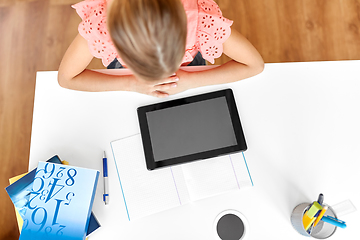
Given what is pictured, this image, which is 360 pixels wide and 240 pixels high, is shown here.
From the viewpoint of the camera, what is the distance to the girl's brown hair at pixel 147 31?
45 cm

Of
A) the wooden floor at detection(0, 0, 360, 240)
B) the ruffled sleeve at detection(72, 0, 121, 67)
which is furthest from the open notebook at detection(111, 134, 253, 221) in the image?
the wooden floor at detection(0, 0, 360, 240)

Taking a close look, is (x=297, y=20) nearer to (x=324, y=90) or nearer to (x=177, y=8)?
(x=324, y=90)

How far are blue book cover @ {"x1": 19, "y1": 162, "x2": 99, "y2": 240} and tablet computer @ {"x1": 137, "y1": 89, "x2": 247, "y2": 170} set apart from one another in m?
0.17

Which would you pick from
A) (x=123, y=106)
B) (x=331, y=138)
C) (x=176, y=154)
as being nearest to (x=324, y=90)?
(x=331, y=138)

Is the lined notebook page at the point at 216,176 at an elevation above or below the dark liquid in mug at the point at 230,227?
above

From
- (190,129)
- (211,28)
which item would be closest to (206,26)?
(211,28)

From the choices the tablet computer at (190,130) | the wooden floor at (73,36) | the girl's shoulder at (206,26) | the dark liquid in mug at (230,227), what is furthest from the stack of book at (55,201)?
the wooden floor at (73,36)

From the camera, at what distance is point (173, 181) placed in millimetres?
713

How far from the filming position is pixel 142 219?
2.29ft

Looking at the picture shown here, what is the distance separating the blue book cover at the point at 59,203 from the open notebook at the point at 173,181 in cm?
9

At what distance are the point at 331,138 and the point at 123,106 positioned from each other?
577 millimetres

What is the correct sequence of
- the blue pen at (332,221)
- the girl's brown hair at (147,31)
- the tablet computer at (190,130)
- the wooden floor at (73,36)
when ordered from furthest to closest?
the wooden floor at (73,36) < the tablet computer at (190,130) < the blue pen at (332,221) < the girl's brown hair at (147,31)

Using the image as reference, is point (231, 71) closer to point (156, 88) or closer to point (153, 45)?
point (156, 88)

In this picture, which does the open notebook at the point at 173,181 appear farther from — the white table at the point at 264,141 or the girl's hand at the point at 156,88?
the girl's hand at the point at 156,88
